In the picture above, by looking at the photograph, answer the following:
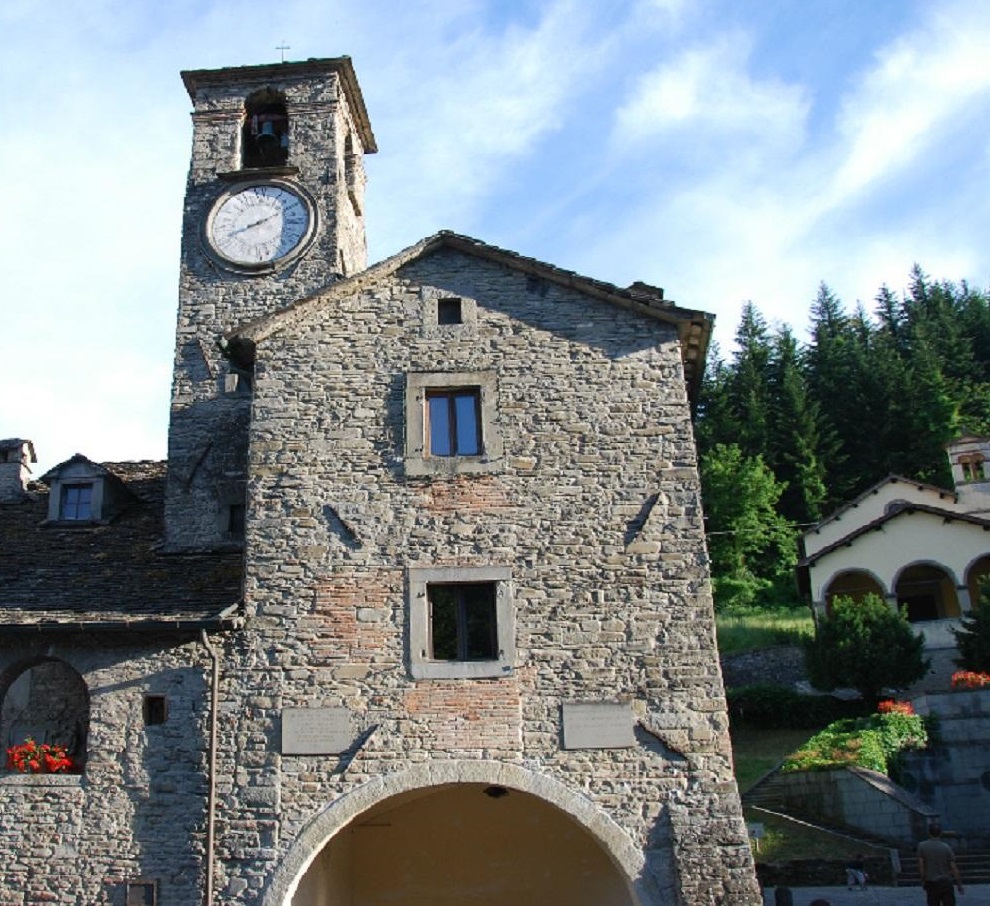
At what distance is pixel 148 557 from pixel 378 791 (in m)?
5.50

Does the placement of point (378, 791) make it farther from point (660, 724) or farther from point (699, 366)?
point (699, 366)

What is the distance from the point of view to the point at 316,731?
39.3 feet

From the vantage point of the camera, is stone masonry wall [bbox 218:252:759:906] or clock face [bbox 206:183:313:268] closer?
stone masonry wall [bbox 218:252:759:906]

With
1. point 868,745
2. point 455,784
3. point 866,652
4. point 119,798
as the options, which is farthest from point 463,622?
point 866,652

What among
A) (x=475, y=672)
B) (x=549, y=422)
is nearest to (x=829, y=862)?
(x=475, y=672)

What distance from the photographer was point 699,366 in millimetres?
15266

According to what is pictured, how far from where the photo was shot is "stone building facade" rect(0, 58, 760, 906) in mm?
11703

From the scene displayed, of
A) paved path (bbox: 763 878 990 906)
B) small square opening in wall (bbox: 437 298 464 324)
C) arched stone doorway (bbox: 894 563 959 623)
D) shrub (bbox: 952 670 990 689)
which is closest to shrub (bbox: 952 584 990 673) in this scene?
shrub (bbox: 952 670 990 689)

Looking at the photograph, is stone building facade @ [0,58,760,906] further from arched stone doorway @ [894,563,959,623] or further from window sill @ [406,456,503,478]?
arched stone doorway @ [894,563,959,623]

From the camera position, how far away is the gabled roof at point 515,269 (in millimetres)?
13898

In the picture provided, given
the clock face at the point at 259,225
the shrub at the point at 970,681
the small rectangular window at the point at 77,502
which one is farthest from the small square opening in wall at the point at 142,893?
the shrub at the point at 970,681

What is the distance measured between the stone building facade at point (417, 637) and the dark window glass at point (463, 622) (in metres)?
0.03

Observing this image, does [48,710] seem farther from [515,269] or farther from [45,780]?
[515,269]

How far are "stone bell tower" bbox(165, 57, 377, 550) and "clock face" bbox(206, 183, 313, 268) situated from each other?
0.06 feet
